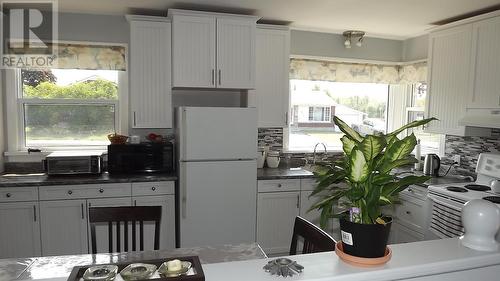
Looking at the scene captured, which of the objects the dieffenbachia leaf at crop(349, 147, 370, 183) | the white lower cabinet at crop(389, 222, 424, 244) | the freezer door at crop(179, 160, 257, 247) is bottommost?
the white lower cabinet at crop(389, 222, 424, 244)

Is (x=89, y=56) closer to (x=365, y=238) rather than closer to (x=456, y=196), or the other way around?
(x=365, y=238)

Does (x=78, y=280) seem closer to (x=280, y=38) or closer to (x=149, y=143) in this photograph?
(x=149, y=143)

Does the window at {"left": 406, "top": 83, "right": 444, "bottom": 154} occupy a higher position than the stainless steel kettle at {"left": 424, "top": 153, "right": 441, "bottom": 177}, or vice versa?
the window at {"left": 406, "top": 83, "right": 444, "bottom": 154}

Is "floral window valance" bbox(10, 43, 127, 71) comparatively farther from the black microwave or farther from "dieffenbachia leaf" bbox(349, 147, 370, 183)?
"dieffenbachia leaf" bbox(349, 147, 370, 183)

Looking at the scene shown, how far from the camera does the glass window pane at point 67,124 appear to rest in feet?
11.4

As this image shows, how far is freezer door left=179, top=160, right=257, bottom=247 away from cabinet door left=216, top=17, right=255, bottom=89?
773 mm

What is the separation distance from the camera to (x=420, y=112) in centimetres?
418

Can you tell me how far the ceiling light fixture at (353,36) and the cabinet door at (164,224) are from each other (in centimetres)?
255

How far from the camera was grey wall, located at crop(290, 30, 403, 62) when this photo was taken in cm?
397

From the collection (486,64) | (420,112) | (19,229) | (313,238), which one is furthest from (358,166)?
(420,112)

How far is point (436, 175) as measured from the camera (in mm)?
3521

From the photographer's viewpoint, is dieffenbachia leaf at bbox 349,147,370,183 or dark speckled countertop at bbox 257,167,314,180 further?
dark speckled countertop at bbox 257,167,314,180

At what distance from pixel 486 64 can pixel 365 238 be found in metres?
2.69

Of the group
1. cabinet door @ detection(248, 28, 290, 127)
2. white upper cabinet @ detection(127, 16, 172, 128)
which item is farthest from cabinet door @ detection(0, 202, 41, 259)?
cabinet door @ detection(248, 28, 290, 127)
